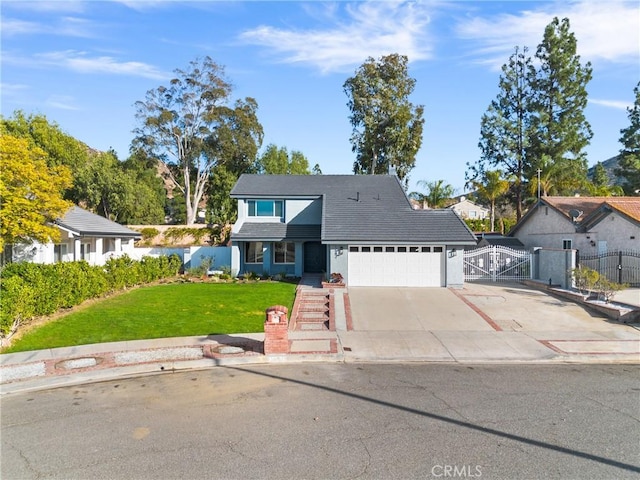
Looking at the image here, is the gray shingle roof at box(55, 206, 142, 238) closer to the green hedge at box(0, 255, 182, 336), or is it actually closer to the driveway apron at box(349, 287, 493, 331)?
the green hedge at box(0, 255, 182, 336)

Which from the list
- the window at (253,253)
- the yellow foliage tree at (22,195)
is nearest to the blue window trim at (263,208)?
the window at (253,253)

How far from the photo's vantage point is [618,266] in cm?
1978

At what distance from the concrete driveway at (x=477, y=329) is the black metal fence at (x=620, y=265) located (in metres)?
4.75

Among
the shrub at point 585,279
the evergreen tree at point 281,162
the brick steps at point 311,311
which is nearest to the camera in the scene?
the brick steps at point 311,311

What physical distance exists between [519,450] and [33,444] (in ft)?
23.0

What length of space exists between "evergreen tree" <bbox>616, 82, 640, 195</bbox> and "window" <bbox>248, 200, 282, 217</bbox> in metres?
34.5

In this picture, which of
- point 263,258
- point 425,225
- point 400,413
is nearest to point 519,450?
point 400,413

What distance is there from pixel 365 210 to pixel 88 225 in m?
14.9

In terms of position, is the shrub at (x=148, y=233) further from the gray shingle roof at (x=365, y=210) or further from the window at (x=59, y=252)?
the window at (x=59, y=252)

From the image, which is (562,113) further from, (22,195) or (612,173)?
(22,195)

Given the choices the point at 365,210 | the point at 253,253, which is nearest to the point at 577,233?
the point at 365,210

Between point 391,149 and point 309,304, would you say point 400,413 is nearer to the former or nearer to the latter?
point 309,304

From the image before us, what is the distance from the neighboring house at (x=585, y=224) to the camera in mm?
20781

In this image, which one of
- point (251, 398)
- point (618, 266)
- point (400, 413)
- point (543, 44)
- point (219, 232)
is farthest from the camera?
point (543, 44)
